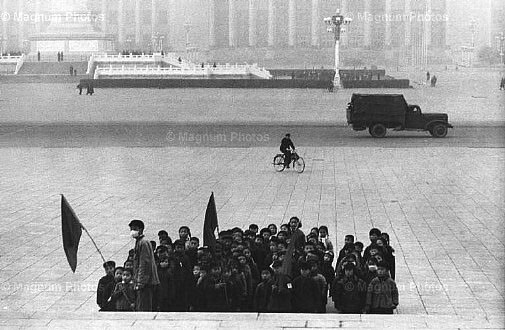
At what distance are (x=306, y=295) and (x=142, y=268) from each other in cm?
155

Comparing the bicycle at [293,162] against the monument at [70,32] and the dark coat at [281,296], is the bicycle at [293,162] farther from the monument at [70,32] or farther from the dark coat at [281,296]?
the monument at [70,32]

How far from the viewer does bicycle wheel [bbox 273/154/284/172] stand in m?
22.1

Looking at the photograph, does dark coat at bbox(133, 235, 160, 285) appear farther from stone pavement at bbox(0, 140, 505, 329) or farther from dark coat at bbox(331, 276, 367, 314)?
dark coat at bbox(331, 276, 367, 314)

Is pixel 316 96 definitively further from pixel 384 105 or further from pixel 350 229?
pixel 350 229

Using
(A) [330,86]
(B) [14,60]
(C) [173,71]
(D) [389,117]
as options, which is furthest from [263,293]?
(B) [14,60]

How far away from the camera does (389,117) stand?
31.6 metres

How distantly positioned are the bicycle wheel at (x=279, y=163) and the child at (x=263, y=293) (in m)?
12.8

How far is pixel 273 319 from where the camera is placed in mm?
8445

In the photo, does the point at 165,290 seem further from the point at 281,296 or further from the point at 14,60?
the point at 14,60

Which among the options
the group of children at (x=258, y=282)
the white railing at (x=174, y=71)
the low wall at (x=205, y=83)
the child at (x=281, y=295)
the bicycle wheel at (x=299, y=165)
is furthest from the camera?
the white railing at (x=174, y=71)

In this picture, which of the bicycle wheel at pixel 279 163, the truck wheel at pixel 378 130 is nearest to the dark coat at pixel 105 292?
the bicycle wheel at pixel 279 163

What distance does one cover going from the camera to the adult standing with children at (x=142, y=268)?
910 centimetres

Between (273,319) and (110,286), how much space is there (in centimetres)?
175

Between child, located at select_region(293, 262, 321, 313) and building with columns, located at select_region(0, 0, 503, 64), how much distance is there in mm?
53454
